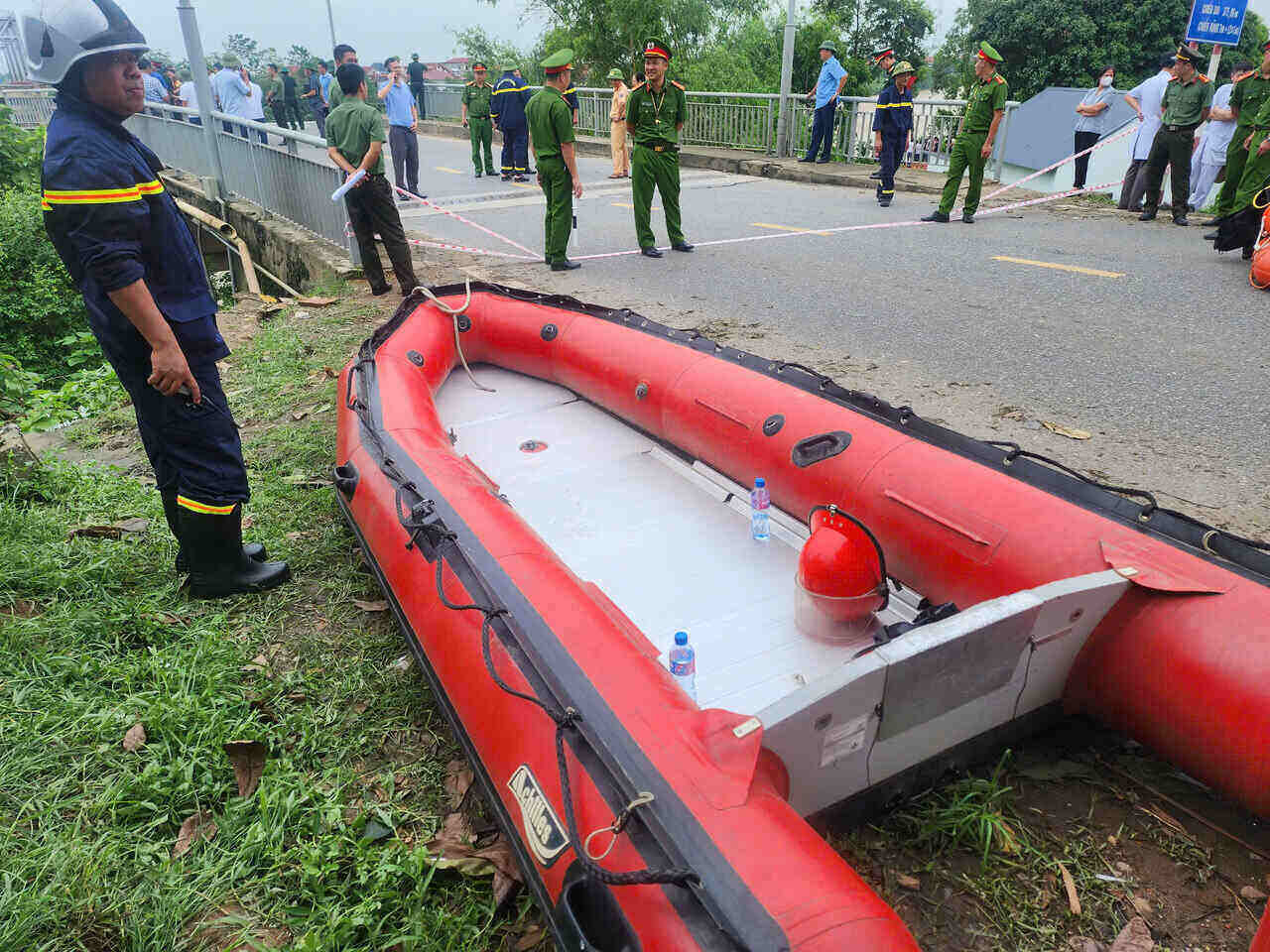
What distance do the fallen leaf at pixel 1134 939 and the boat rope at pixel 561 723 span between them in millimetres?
1070

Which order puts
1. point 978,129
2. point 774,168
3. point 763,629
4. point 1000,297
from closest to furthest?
point 763,629, point 1000,297, point 978,129, point 774,168

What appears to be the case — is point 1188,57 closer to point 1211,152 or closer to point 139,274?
point 1211,152

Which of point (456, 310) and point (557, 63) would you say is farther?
point (557, 63)

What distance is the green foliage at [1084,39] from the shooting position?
2461 centimetres

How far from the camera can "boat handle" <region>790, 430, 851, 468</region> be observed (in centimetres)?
296

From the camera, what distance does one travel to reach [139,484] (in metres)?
4.09

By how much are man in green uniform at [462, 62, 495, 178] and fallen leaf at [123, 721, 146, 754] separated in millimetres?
12636

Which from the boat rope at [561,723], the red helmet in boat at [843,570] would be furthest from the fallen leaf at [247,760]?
the red helmet in boat at [843,570]

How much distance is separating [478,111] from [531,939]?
44.7 feet

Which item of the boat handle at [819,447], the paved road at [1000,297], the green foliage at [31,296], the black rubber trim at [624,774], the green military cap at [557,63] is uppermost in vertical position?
the green military cap at [557,63]

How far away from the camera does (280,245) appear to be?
8.70 metres

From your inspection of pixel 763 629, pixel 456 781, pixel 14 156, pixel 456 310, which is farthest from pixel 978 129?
pixel 14 156

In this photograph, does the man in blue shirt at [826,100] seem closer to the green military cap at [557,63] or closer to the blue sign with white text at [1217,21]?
the blue sign with white text at [1217,21]

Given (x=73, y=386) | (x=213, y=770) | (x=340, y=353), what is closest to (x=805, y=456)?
(x=213, y=770)
